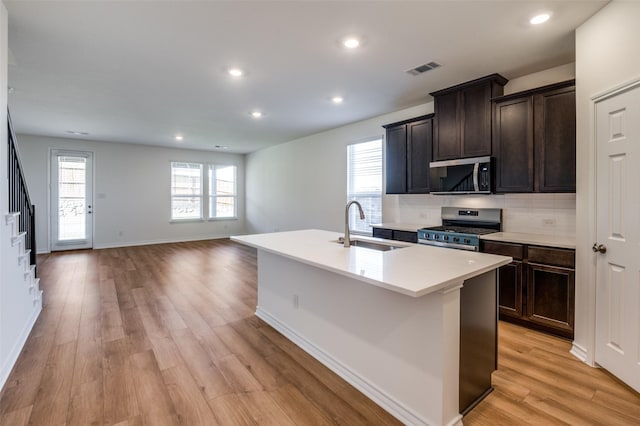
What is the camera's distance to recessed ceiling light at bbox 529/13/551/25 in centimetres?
231

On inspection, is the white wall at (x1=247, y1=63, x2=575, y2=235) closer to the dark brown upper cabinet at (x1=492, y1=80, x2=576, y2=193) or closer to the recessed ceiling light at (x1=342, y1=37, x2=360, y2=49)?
the dark brown upper cabinet at (x1=492, y1=80, x2=576, y2=193)

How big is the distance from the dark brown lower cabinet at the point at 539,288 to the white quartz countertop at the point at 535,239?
4cm

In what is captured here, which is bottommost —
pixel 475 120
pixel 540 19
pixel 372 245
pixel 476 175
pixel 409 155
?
pixel 372 245

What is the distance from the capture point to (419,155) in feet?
13.7

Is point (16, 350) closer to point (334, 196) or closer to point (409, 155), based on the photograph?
point (409, 155)

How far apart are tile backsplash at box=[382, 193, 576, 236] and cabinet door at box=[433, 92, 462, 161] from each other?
0.62 metres

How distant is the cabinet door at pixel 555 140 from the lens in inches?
112

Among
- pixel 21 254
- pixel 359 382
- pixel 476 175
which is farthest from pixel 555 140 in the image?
pixel 21 254

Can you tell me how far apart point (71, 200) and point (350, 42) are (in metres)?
7.79

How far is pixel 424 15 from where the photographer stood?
2324mm

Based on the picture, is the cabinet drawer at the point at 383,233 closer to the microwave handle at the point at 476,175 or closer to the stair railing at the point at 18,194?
the microwave handle at the point at 476,175

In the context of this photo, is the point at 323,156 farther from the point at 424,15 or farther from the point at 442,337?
the point at 442,337

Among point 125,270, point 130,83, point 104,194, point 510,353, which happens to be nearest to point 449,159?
point 510,353

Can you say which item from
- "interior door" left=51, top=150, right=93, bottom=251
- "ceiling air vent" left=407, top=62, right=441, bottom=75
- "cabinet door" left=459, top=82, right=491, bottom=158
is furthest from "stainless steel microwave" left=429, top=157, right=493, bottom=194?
"interior door" left=51, top=150, right=93, bottom=251
